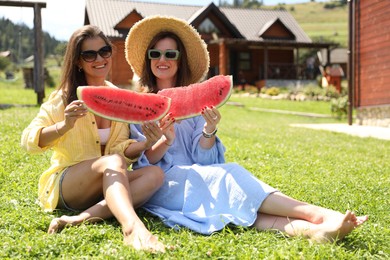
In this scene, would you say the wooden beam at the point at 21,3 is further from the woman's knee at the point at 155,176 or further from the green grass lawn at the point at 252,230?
the woman's knee at the point at 155,176

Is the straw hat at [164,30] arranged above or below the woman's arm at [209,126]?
above

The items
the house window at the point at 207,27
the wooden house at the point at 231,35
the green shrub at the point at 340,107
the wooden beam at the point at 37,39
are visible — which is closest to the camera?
the wooden beam at the point at 37,39

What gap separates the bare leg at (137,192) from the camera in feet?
10.6

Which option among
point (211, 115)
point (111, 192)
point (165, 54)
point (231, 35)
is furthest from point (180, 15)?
point (111, 192)

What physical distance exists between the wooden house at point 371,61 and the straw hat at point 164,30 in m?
10.4

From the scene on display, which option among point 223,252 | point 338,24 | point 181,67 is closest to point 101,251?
point 223,252

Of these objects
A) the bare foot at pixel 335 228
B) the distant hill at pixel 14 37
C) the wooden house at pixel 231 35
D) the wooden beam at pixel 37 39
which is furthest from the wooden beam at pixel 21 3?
the wooden house at pixel 231 35

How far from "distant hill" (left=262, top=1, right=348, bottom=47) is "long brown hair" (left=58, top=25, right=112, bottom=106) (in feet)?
254

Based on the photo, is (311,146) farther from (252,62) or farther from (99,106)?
(252,62)

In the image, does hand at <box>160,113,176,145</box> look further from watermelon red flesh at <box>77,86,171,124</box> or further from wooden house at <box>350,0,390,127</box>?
wooden house at <box>350,0,390,127</box>

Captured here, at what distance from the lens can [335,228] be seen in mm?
2875

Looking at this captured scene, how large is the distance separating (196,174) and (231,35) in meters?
29.0

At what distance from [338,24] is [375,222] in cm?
10376

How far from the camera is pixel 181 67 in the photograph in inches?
160
